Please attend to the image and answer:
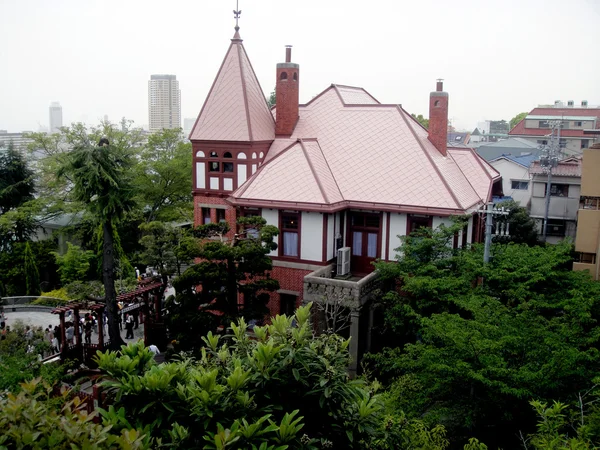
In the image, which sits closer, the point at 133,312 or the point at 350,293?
the point at 350,293

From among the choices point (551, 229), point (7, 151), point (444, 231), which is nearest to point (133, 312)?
point (444, 231)

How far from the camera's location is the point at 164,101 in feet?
564

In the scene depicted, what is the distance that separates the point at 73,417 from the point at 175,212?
33.3m

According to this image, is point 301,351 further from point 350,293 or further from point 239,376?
point 350,293

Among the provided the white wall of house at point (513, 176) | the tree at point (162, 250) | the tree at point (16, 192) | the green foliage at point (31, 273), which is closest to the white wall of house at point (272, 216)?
the tree at point (162, 250)

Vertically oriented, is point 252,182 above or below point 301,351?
Result: above

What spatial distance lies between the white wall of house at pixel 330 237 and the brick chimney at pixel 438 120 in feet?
21.3

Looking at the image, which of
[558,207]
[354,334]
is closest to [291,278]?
[354,334]

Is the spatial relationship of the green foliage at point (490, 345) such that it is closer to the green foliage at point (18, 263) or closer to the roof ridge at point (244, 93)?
the roof ridge at point (244, 93)

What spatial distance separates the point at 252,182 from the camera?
23594mm

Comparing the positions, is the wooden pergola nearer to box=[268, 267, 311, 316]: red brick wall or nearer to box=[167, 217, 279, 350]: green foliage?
Result: box=[167, 217, 279, 350]: green foliage

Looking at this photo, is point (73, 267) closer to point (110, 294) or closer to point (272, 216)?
point (110, 294)

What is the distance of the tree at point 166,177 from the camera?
39.3 metres

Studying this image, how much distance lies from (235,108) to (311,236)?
7.24 m
